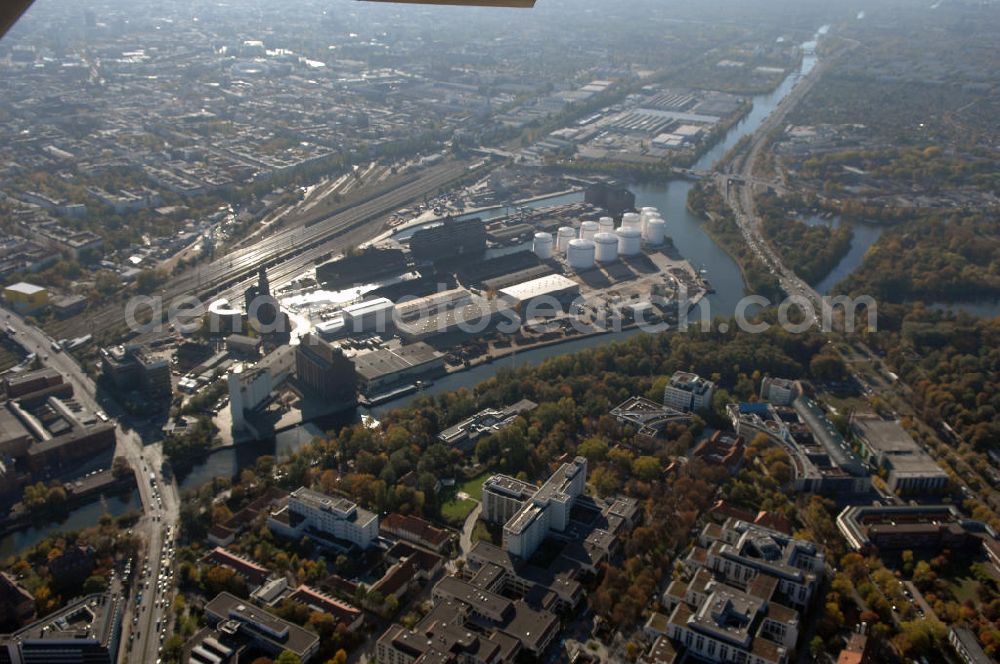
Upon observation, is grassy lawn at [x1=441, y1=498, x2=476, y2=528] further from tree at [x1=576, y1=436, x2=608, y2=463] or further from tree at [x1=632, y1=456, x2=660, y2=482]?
tree at [x1=632, y1=456, x2=660, y2=482]

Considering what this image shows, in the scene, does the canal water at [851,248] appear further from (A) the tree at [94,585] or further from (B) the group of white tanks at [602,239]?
(A) the tree at [94,585]

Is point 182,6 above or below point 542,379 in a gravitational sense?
above

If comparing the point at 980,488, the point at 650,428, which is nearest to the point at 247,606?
the point at 650,428

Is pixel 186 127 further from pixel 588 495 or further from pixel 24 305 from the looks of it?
pixel 588 495

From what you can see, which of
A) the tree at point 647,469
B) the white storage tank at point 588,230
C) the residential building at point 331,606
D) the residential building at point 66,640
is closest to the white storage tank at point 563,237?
the white storage tank at point 588,230

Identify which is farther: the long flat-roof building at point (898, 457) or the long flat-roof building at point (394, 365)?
the long flat-roof building at point (394, 365)

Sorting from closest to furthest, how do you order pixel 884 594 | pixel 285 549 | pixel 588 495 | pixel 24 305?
pixel 884 594 < pixel 285 549 < pixel 588 495 < pixel 24 305

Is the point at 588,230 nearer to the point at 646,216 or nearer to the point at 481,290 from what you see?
the point at 646,216
